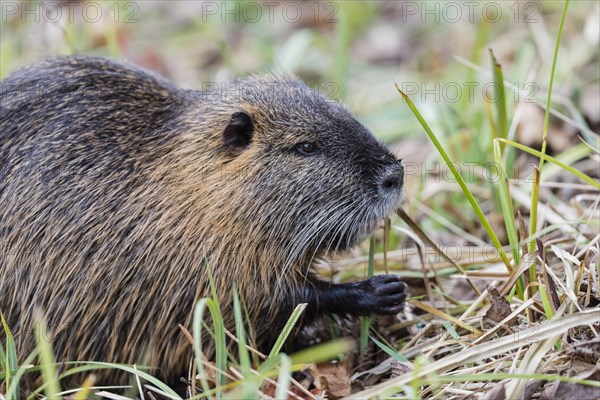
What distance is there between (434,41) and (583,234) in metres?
5.11

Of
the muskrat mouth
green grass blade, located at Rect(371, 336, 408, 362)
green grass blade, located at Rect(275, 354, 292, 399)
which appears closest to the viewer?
green grass blade, located at Rect(275, 354, 292, 399)

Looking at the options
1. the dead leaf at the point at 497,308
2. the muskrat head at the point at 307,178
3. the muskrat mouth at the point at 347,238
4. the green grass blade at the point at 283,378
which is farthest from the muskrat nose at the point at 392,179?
the green grass blade at the point at 283,378

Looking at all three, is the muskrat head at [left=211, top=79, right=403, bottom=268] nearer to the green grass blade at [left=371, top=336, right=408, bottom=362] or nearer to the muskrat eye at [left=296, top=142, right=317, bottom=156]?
the muskrat eye at [left=296, top=142, right=317, bottom=156]

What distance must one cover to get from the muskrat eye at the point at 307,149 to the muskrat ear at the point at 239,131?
29cm

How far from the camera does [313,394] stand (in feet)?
12.8

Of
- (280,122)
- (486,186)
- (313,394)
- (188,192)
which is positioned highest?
(280,122)

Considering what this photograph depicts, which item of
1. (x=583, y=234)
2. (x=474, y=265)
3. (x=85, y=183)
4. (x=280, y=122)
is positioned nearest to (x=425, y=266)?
(x=474, y=265)

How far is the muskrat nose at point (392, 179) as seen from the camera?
4.27 meters

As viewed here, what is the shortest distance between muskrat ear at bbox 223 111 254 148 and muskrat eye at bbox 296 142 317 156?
29cm

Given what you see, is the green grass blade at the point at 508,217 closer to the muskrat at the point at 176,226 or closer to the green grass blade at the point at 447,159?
the green grass blade at the point at 447,159

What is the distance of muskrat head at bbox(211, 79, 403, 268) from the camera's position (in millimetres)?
4254

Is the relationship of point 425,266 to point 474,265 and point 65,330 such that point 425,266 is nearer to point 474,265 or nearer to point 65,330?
point 474,265

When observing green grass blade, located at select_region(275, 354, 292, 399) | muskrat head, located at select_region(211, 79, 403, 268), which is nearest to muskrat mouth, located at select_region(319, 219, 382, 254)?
muskrat head, located at select_region(211, 79, 403, 268)

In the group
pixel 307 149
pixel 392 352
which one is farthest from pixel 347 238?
pixel 392 352
